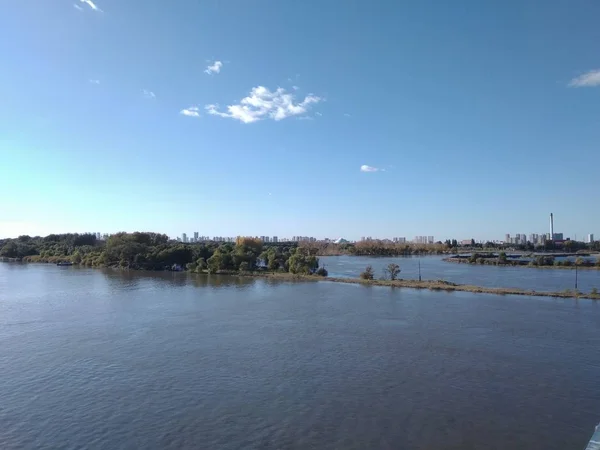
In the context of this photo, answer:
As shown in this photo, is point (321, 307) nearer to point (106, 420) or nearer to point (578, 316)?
point (578, 316)

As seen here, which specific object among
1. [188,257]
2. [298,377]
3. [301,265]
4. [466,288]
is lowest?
[298,377]

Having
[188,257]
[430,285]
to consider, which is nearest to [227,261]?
[188,257]

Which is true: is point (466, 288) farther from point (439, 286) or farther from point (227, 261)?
point (227, 261)

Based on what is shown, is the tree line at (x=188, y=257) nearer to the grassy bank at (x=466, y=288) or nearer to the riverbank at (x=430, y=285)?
the riverbank at (x=430, y=285)

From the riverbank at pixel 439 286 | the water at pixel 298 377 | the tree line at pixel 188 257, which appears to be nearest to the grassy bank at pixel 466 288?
the riverbank at pixel 439 286

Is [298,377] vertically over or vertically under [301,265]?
under

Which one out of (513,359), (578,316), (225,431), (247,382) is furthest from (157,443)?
(578,316)

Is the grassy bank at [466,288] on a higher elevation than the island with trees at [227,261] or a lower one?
lower

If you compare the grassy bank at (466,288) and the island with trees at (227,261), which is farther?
the island with trees at (227,261)

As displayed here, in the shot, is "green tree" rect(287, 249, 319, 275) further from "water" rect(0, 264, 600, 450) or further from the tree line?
"water" rect(0, 264, 600, 450)
